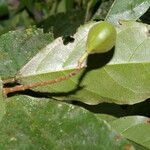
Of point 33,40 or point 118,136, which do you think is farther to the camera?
point 33,40

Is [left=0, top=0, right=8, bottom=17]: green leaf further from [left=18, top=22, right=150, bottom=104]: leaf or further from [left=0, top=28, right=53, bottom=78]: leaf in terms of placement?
[left=18, top=22, right=150, bottom=104]: leaf

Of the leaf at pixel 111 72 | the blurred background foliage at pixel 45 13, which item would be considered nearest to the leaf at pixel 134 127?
the leaf at pixel 111 72

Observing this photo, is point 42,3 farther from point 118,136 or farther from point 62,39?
point 118,136

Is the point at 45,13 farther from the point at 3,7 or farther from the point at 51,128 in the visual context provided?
the point at 51,128

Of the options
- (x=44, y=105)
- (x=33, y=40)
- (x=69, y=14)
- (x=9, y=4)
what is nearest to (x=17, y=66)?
(x=33, y=40)

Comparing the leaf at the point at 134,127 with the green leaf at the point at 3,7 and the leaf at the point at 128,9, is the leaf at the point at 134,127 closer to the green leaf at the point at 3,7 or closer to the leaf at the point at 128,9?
the leaf at the point at 128,9

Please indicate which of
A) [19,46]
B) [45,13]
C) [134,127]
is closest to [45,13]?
[45,13]
